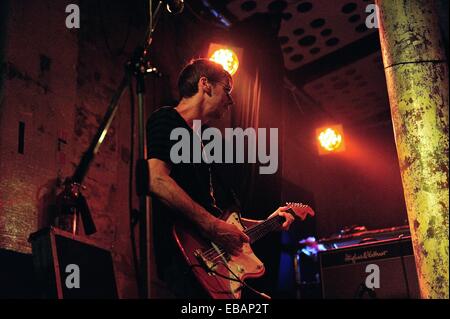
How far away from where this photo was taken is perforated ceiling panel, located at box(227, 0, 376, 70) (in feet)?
17.6

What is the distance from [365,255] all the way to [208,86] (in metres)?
2.40

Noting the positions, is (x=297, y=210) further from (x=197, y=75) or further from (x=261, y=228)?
(x=197, y=75)

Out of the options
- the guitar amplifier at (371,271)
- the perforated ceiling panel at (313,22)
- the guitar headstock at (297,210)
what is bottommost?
the guitar amplifier at (371,271)

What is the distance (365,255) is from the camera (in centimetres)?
438

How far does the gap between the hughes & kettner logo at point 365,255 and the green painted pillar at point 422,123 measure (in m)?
2.50

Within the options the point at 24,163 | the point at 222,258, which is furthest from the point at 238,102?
the point at 222,258

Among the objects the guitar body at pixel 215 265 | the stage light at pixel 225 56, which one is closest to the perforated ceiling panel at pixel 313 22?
the stage light at pixel 225 56

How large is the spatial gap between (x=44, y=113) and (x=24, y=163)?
0.43 metres

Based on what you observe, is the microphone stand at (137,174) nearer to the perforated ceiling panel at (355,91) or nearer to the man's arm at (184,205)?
the man's arm at (184,205)

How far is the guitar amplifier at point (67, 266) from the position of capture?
2.46m

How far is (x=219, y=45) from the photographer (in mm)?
4719

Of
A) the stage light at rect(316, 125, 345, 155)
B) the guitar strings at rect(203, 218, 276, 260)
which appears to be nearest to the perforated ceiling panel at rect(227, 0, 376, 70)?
the stage light at rect(316, 125, 345, 155)

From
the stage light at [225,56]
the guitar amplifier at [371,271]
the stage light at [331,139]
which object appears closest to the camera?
the guitar amplifier at [371,271]
